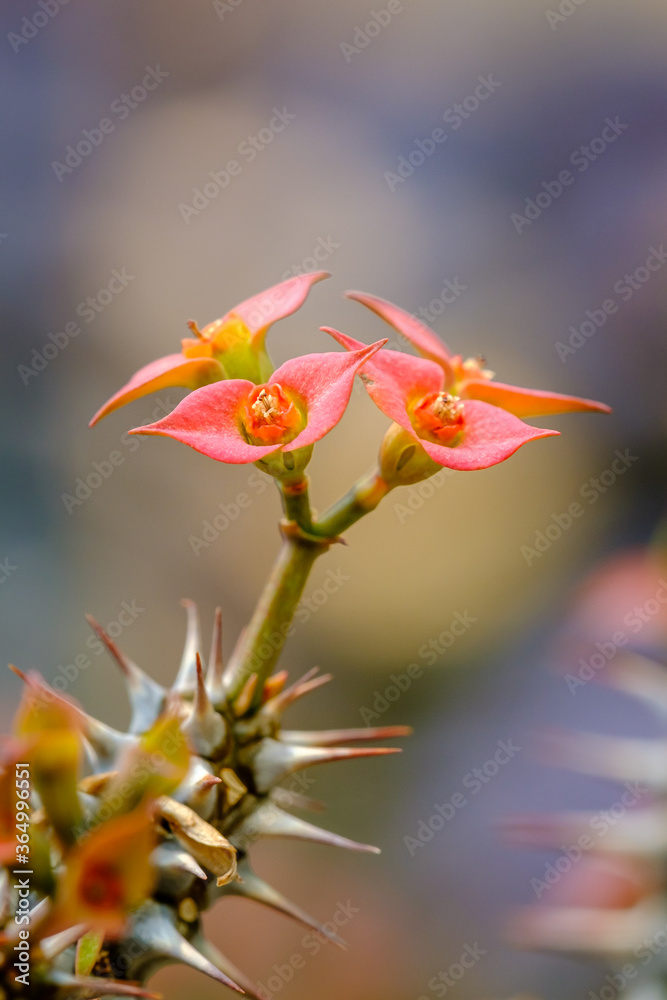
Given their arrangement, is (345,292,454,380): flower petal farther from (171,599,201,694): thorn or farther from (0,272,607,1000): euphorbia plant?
(171,599,201,694): thorn

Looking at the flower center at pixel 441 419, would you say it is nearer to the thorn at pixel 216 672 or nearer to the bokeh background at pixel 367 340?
the thorn at pixel 216 672

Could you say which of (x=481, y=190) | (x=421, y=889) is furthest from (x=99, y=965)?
(x=481, y=190)

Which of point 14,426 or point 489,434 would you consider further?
point 14,426

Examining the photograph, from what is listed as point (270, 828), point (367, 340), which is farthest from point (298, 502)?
point (367, 340)

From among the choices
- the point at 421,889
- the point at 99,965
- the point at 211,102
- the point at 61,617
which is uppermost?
the point at 211,102

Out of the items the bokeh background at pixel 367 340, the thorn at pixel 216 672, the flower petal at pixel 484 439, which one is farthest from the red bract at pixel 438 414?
the bokeh background at pixel 367 340

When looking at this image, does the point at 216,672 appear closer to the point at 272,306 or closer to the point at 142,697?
the point at 142,697

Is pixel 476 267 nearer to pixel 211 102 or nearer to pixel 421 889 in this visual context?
pixel 211 102

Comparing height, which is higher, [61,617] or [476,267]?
[476,267]
